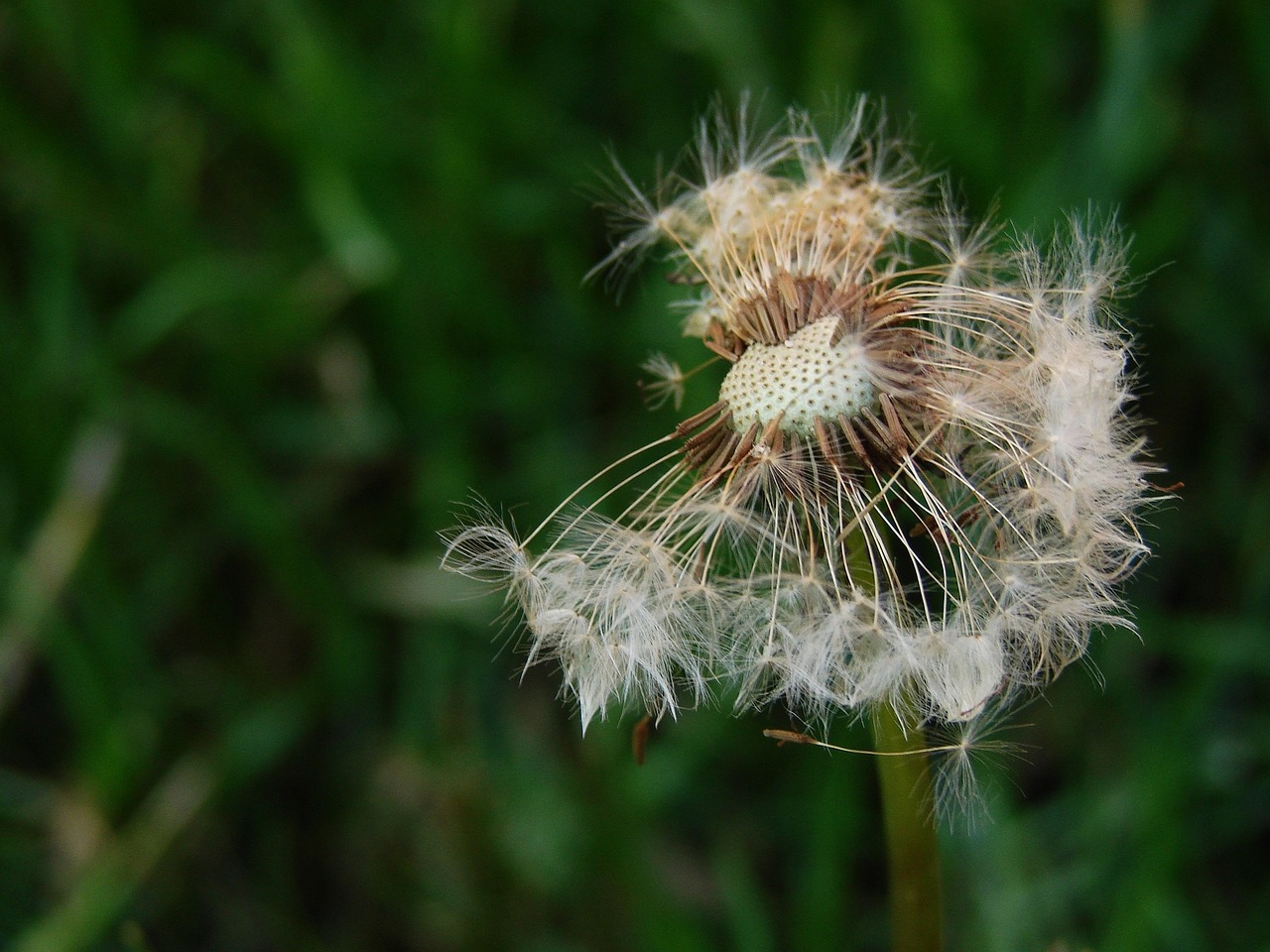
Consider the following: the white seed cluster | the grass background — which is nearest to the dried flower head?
the white seed cluster

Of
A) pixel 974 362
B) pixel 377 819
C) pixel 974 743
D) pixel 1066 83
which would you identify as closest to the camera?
pixel 974 743

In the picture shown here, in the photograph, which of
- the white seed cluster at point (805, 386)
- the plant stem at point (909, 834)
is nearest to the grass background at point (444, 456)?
the plant stem at point (909, 834)

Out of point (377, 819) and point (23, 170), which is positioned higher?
point (23, 170)

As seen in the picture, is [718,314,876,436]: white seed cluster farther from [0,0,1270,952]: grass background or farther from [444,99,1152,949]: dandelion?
[0,0,1270,952]: grass background

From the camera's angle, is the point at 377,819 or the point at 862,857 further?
the point at 377,819

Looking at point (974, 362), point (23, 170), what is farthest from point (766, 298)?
point (23, 170)

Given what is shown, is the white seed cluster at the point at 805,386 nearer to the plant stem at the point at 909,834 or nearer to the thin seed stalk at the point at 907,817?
the thin seed stalk at the point at 907,817

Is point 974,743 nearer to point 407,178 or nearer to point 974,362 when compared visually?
point 974,362
